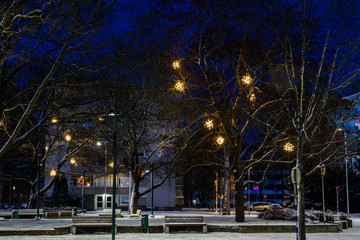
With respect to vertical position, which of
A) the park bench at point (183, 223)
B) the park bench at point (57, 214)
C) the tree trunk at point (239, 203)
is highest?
the tree trunk at point (239, 203)

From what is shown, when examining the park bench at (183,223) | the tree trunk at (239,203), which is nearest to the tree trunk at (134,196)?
the tree trunk at (239,203)

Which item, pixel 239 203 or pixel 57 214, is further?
pixel 57 214

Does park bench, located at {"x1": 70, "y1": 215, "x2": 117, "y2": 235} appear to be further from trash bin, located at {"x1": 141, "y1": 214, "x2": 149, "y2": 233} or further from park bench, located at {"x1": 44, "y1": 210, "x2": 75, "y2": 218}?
park bench, located at {"x1": 44, "y1": 210, "x2": 75, "y2": 218}

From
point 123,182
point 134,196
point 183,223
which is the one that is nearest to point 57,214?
point 134,196

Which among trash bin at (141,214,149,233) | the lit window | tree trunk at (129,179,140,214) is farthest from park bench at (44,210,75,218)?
the lit window

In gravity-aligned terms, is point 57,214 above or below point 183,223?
below

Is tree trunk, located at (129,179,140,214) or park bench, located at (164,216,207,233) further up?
tree trunk, located at (129,179,140,214)

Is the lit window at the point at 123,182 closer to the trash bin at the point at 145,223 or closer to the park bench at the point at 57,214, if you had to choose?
the park bench at the point at 57,214

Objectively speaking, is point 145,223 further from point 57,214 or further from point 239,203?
point 57,214

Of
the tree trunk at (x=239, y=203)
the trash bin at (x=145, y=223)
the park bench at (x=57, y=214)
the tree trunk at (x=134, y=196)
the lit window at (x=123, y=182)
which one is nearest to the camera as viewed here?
the trash bin at (x=145, y=223)

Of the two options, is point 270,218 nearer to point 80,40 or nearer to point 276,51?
point 276,51

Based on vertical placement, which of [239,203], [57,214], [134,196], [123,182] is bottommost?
[57,214]

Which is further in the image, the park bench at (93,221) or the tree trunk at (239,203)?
the tree trunk at (239,203)

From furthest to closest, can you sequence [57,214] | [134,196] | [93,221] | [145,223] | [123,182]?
1. [123,182]
2. [57,214]
3. [134,196]
4. [145,223]
5. [93,221]
